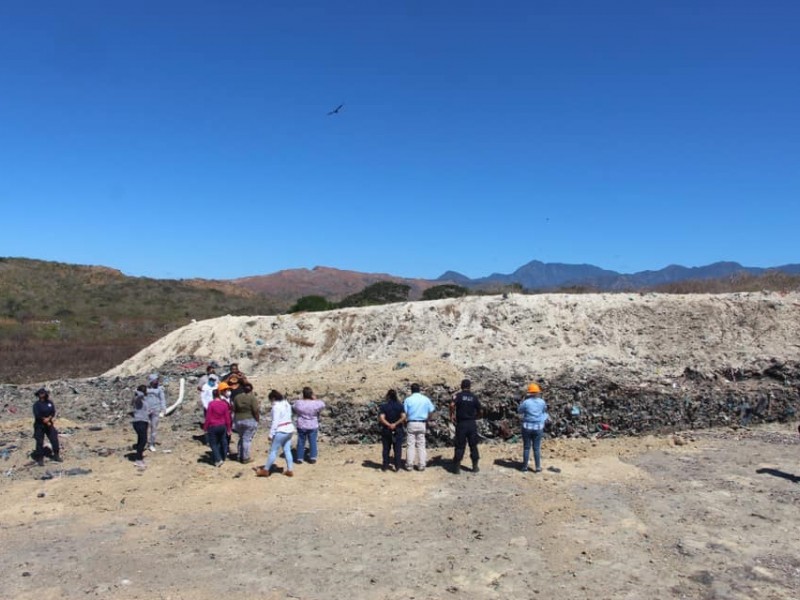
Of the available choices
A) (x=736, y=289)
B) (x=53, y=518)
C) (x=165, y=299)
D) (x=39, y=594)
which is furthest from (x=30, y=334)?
(x=736, y=289)

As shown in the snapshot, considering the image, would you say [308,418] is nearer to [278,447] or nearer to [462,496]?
[278,447]

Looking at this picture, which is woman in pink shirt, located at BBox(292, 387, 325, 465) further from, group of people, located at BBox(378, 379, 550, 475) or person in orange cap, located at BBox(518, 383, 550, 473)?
person in orange cap, located at BBox(518, 383, 550, 473)

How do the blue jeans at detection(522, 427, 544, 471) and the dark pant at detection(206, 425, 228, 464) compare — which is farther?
the dark pant at detection(206, 425, 228, 464)

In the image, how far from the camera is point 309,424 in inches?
444

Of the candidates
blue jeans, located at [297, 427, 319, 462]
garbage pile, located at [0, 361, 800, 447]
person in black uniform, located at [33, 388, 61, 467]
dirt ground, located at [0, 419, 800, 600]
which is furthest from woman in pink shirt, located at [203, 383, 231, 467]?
Result: person in black uniform, located at [33, 388, 61, 467]

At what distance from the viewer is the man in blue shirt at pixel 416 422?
10.9 meters

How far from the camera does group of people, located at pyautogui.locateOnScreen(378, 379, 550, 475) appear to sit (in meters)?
10.7

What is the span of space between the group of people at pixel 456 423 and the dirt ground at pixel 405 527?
1.19 feet

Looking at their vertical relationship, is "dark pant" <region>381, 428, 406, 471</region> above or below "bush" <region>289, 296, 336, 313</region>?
below

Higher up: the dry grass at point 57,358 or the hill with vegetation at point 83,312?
the hill with vegetation at point 83,312

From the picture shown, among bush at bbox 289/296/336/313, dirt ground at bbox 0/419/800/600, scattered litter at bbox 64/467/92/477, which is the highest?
bush at bbox 289/296/336/313

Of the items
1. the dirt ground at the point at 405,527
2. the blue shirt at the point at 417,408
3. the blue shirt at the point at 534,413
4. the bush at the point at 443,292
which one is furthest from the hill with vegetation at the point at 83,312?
the blue shirt at the point at 534,413

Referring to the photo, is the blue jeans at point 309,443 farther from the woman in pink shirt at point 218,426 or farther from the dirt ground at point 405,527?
the woman in pink shirt at point 218,426

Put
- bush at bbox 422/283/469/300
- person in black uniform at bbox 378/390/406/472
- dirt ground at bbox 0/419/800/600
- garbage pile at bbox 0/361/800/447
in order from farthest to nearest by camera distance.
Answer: bush at bbox 422/283/469/300
garbage pile at bbox 0/361/800/447
person in black uniform at bbox 378/390/406/472
dirt ground at bbox 0/419/800/600
